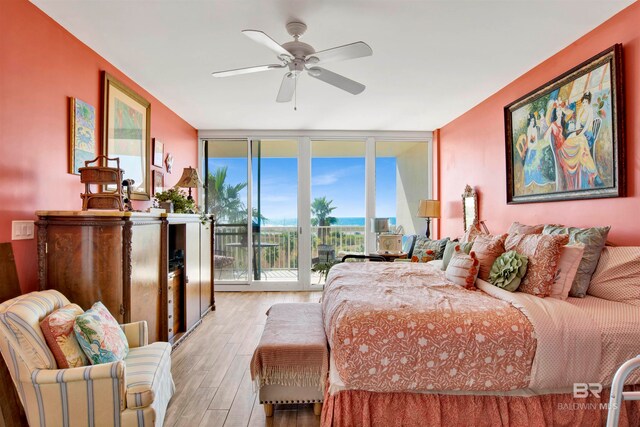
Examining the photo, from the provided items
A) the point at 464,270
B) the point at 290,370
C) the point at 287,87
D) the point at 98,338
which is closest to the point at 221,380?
the point at 290,370

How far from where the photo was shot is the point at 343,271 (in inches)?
130

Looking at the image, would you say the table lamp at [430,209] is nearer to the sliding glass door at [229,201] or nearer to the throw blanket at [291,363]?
the sliding glass door at [229,201]

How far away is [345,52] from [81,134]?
2114 millimetres

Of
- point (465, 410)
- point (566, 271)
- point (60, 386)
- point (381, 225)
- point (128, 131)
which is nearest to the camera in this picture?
point (60, 386)

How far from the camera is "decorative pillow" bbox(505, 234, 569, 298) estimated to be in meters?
2.25

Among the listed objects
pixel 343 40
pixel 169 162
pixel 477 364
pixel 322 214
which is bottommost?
pixel 477 364

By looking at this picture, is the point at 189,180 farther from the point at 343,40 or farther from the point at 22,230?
the point at 343,40

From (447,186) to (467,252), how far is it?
263cm

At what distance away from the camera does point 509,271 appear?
7.88 ft

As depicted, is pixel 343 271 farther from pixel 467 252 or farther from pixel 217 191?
pixel 217 191

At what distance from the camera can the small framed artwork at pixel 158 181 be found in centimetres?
409

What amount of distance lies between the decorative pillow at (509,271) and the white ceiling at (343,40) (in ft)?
5.50

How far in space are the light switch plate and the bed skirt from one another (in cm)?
210

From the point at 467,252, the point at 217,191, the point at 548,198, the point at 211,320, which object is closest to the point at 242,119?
the point at 217,191
